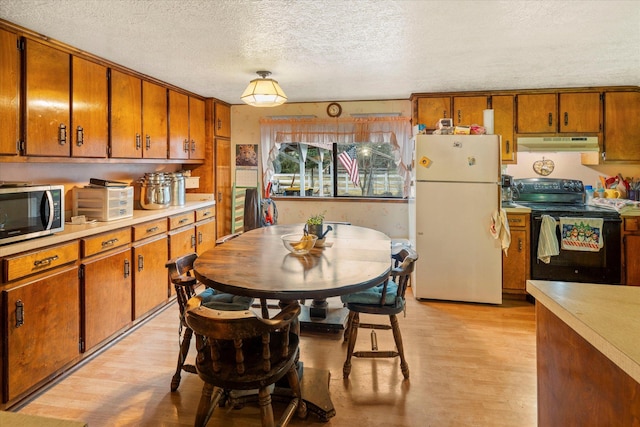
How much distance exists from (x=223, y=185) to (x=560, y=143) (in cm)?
387

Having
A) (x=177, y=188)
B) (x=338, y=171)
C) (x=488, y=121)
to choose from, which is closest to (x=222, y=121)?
(x=177, y=188)

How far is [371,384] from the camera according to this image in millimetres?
2260

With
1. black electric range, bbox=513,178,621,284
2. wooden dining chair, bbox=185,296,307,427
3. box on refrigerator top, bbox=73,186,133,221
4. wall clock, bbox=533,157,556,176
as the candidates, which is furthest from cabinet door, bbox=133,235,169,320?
wall clock, bbox=533,157,556,176

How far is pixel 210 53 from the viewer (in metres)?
2.80

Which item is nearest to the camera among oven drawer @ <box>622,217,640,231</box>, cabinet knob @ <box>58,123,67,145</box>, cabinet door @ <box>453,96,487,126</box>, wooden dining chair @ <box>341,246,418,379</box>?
wooden dining chair @ <box>341,246,418,379</box>

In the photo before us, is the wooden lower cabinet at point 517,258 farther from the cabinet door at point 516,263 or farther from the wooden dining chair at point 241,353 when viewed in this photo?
the wooden dining chair at point 241,353

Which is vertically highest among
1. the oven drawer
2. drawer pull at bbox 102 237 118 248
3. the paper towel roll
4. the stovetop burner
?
the paper towel roll

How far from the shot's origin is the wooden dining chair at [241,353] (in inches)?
56.7

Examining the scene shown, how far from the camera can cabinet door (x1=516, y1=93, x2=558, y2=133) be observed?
3.94 metres

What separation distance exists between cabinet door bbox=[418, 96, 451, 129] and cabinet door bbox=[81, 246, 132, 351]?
323cm

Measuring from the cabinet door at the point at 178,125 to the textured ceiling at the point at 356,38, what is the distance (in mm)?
262

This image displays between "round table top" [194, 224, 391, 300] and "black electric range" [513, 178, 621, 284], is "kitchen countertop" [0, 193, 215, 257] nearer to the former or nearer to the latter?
"round table top" [194, 224, 391, 300]

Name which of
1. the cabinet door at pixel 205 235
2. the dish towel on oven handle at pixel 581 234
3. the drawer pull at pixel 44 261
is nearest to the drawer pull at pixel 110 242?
the drawer pull at pixel 44 261

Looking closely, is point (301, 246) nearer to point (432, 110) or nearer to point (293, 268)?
point (293, 268)
